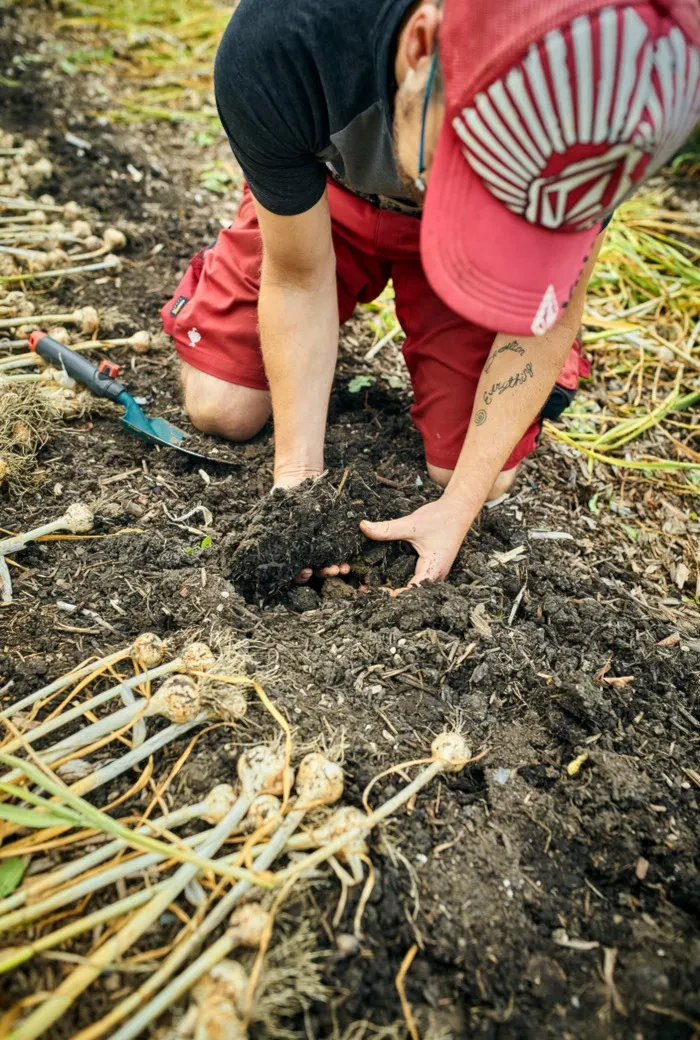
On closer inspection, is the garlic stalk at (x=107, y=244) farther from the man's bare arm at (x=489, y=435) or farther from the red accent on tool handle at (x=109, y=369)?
the man's bare arm at (x=489, y=435)

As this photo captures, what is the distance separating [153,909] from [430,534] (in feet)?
3.27

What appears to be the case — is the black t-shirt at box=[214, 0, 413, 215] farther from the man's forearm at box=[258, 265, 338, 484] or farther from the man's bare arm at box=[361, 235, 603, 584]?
the man's bare arm at box=[361, 235, 603, 584]

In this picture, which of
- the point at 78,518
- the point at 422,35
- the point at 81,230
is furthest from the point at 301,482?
the point at 81,230

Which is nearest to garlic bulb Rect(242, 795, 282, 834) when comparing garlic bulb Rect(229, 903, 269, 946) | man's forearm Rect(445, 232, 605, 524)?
garlic bulb Rect(229, 903, 269, 946)

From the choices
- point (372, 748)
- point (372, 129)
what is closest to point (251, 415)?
point (372, 129)

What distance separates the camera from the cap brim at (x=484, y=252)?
3.50 feet

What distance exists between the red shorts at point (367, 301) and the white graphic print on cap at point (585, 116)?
90 cm

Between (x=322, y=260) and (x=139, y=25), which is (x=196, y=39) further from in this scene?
(x=322, y=260)

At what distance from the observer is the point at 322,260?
1745 millimetres

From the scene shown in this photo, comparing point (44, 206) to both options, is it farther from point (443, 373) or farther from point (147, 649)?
point (147, 649)

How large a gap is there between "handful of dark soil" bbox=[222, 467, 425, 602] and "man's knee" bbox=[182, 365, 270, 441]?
416 mm

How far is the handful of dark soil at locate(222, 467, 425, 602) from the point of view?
1.60m

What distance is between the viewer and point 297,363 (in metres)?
1.84

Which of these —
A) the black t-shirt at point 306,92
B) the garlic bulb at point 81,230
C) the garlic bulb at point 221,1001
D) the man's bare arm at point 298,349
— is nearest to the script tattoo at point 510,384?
the man's bare arm at point 298,349
